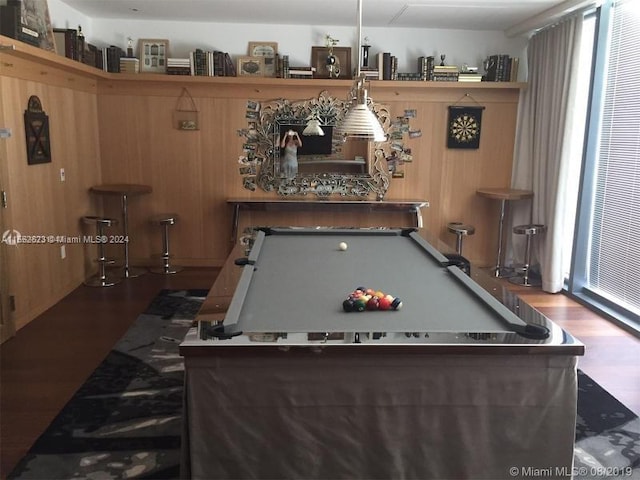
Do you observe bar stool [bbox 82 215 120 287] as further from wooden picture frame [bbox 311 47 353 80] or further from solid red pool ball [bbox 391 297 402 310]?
solid red pool ball [bbox 391 297 402 310]

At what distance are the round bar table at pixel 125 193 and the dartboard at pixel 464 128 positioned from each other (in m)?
3.34

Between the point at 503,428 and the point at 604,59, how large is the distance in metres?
4.06

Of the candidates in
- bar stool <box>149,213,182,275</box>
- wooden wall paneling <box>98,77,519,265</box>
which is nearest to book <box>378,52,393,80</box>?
wooden wall paneling <box>98,77,519,265</box>

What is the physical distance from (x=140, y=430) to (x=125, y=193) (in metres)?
3.14

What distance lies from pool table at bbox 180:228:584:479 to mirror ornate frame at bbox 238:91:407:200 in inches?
157

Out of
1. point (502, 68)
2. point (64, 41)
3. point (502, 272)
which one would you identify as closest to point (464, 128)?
point (502, 68)

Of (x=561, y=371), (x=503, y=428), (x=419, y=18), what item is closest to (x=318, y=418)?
(x=503, y=428)

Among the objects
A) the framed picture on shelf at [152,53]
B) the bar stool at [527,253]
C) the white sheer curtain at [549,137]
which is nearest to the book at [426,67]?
the white sheer curtain at [549,137]

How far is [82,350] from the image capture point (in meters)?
3.80

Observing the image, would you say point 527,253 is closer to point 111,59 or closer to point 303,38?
point 303,38

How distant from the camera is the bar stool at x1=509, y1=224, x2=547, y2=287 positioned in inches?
214

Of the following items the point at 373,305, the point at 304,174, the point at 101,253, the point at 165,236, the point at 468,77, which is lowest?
the point at 101,253

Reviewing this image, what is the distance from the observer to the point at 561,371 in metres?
2.01

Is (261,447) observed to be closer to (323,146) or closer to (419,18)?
(323,146)
